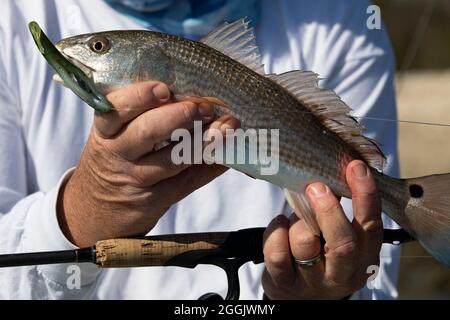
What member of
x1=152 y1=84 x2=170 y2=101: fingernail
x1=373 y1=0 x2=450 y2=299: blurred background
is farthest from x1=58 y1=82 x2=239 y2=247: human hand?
x1=373 y1=0 x2=450 y2=299: blurred background

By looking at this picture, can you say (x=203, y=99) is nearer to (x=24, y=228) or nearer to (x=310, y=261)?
(x=310, y=261)

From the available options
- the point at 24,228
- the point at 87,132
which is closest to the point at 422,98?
the point at 87,132

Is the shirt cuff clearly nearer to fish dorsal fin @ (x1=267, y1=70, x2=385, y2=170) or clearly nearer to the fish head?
the fish head

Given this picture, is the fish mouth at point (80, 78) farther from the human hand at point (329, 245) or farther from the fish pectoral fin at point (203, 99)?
the human hand at point (329, 245)

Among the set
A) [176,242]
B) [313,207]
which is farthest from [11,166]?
[313,207]

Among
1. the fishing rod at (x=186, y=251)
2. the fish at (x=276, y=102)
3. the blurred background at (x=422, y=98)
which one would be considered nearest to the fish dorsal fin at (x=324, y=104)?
the fish at (x=276, y=102)
